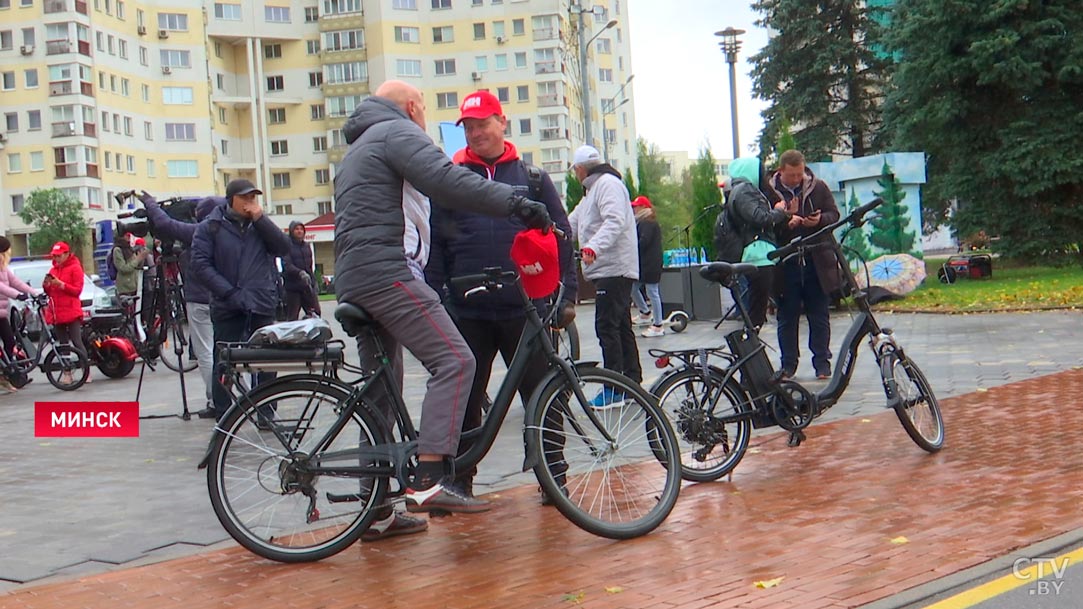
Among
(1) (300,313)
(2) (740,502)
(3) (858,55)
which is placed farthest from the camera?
(3) (858,55)

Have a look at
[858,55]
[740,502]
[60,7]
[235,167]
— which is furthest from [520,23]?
[740,502]

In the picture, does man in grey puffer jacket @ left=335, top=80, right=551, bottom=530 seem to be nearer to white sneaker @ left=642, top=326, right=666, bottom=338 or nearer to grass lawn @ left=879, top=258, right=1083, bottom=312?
white sneaker @ left=642, top=326, right=666, bottom=338

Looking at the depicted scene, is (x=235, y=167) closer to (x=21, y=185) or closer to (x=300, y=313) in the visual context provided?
(x=21, y=185)

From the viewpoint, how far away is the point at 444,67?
87.6 metres

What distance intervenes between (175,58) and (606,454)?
81823 mm

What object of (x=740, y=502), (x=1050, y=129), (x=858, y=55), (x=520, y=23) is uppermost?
(x=520, y=23)

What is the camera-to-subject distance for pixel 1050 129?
32406 millimetres

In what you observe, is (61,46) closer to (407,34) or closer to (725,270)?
(407,34)

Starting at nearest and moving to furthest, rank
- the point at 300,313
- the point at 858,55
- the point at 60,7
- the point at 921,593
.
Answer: the point at 921,593
the point at 300,313
the point at 858,55
the point at 60,7

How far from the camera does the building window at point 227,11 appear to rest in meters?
85.3

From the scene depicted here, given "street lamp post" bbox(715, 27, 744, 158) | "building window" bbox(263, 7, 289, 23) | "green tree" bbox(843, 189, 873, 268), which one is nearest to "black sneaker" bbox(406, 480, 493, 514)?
"green tree" bbox(843, 189, 873, 268)

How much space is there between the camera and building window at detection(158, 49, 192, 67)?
82.8 metres

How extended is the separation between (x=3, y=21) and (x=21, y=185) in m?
9.36

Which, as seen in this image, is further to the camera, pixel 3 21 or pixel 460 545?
pixel 3 21
